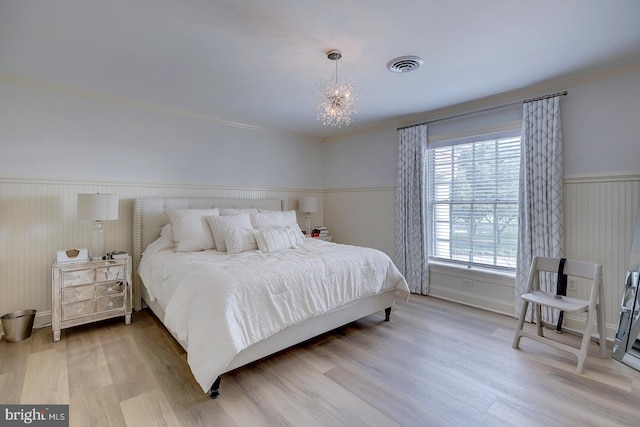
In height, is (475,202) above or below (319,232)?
above

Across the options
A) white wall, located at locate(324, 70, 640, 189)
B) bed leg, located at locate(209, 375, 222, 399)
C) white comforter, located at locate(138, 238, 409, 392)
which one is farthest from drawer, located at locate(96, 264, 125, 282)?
white wall, located at locate(324, 70, 640, 189)

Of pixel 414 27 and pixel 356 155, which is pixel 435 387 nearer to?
pixel 414 27

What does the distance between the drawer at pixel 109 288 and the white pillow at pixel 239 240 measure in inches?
44.5

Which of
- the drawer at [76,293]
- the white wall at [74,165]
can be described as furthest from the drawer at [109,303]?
the white wall at [74,165]

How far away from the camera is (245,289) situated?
6.55ft

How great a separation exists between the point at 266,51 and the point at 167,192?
231 centimetres

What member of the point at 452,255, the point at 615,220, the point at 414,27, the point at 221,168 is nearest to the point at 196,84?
the point at 221,168

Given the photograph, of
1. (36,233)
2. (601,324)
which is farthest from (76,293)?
(601,324)

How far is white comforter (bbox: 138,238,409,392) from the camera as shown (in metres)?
1.84

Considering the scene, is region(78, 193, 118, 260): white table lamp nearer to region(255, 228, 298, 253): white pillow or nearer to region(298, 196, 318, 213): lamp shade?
region(255, 228, 298, 253): white pillow

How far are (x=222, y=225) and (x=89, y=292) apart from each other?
1360 millimetres

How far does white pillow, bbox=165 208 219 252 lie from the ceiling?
133 centimetres

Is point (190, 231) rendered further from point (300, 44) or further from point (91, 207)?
point (300, 44)

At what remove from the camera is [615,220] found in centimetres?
266
